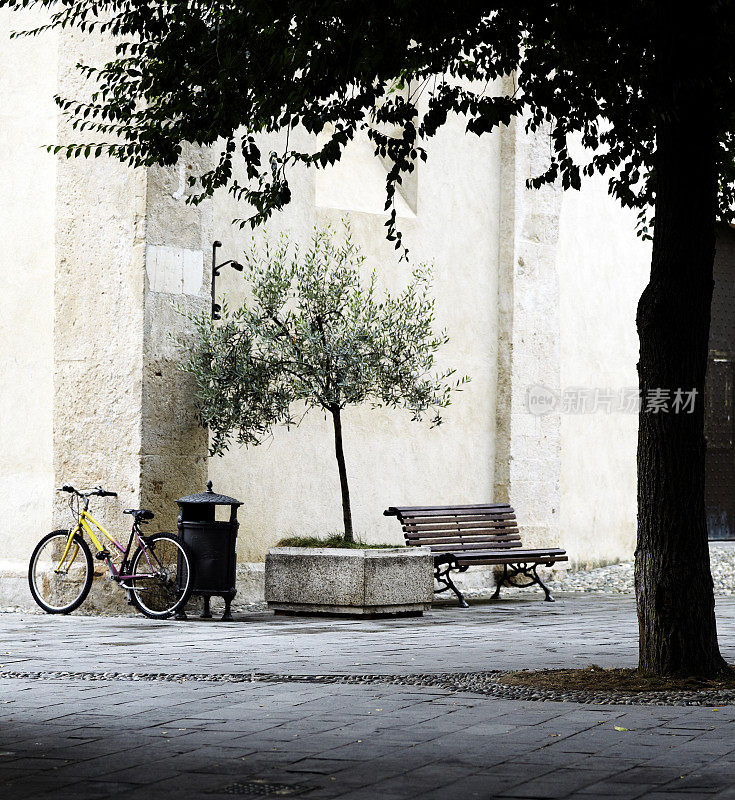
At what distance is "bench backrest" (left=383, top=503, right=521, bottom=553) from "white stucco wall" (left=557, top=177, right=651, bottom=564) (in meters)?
3.29

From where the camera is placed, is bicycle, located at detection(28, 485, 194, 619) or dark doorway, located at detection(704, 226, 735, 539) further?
dark doorway, located at detection(704, 226, 735, 539)

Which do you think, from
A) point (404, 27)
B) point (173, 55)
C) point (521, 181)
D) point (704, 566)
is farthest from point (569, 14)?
point (521, 181)

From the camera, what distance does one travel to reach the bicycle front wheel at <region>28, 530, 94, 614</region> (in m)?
11.3

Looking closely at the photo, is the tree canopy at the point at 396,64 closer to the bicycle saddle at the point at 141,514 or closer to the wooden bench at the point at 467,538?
the bicycle saddle at the point at 141,514

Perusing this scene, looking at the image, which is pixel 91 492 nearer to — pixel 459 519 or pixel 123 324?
pixel 123 324

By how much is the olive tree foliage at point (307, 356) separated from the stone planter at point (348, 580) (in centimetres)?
42

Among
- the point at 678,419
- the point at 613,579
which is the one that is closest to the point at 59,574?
the point at 678,419

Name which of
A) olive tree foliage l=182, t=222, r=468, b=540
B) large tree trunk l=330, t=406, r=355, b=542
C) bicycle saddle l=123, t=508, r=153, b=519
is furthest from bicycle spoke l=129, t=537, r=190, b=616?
large tree trunk l=330, t=406, r=355, b=542

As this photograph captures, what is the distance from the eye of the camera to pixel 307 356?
11211 millimetres

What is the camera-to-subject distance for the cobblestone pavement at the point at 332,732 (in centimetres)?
439

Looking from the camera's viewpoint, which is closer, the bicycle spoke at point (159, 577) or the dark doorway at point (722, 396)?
the bicycle spoke at point (159, 577)

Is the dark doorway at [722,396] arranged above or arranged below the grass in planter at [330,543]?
above

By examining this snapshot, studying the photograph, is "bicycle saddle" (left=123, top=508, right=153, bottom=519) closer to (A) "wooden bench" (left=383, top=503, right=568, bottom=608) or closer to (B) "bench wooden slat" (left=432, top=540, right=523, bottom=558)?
(A) "wooden bench" (left=383, top=503, right=568, bottom=608)

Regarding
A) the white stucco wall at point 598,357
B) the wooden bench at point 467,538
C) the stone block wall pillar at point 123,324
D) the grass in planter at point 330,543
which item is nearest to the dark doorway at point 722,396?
the white stucco wall at point 598,357
